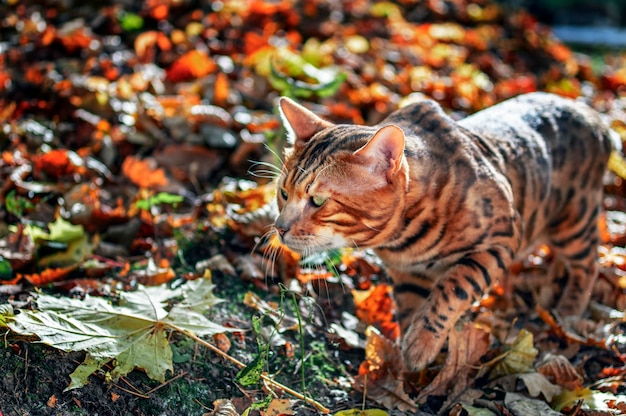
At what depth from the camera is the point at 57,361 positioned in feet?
8.46

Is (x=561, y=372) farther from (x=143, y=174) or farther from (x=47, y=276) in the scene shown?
(x=143, y=174)

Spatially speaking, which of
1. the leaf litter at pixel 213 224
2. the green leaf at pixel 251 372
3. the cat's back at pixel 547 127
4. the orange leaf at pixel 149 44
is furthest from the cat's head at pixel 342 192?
the orange leaf at pixel 149 44

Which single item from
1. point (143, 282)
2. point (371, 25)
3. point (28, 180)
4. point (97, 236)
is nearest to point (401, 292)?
point (143, 282)

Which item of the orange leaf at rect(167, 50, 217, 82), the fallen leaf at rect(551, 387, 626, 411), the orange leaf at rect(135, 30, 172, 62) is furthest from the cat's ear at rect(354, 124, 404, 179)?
the orange leaf at rect(135, 30, 172, 62)

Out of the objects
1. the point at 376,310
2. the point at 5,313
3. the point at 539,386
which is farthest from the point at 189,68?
the point at 539,386

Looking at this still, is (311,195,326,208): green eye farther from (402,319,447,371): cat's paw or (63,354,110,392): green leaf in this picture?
(63,354,110,392): green leaf

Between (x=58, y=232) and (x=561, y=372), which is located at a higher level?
(x=58, y=232)

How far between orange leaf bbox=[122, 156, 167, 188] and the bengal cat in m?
1.12

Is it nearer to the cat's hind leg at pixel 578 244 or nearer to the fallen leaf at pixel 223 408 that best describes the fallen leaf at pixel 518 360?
the cat's hind leg at pixel 578 244

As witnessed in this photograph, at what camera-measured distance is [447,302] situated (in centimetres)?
302

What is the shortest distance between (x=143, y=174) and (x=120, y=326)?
1.51m

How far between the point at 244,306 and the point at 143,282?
17.9 inches

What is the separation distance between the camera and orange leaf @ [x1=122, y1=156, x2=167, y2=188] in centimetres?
405

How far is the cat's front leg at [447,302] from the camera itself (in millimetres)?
2982
